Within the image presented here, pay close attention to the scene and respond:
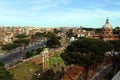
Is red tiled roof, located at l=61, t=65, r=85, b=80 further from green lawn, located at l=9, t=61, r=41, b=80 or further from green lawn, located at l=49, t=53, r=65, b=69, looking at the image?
green lawn, located at l=49, t=53, r=65, b=69

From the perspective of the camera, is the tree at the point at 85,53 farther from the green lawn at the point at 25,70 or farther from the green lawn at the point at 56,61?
the green lawn at the point at 56,61

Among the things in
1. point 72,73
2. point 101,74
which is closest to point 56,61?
point 72,73

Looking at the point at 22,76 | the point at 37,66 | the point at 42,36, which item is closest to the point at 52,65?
the point at 37,66

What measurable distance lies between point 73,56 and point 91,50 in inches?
102

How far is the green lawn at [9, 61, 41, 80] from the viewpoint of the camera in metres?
36.7

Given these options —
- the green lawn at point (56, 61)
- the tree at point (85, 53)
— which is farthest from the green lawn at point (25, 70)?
the tree at point (85, 53)

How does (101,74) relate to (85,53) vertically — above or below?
below

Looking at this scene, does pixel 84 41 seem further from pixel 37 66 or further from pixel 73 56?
pixel 37 66

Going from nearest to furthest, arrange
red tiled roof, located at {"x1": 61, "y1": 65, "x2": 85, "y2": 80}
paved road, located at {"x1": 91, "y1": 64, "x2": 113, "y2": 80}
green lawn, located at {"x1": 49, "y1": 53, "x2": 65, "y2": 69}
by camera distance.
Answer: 1. paved road, located at {"x1": 91, "y1": 64, "x2": 113, "y2": 80}
2. red tiled roof, located at {"x1": 61, "y1": 65, "x2": 85, "y2": 80}
3. green lawn, located at {"x1": 49, "y1": 53, "x2": 65, "y2": 69}

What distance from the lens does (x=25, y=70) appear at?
40344 mm

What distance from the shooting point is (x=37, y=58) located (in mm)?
45031

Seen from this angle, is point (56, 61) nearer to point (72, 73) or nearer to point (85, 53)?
point (72, 73)

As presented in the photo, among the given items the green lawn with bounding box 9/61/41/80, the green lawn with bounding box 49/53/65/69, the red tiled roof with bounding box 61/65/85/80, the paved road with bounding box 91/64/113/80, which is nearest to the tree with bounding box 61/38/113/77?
the paved road with bounding box 91/64/113/80

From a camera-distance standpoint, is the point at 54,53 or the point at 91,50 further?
the point at 54,53
